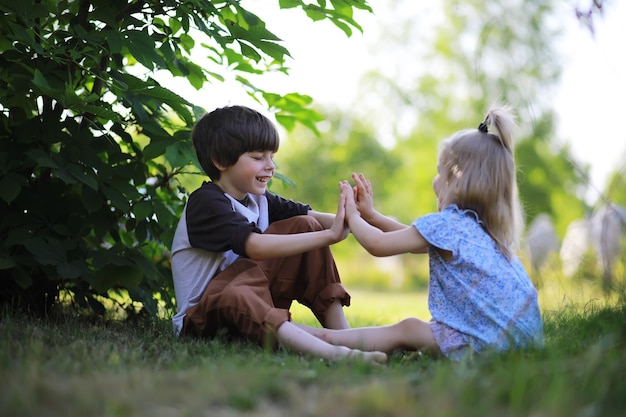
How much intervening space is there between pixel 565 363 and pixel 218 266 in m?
1.60

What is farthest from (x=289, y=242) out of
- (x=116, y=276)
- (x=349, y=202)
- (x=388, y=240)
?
(x=116, y=276)

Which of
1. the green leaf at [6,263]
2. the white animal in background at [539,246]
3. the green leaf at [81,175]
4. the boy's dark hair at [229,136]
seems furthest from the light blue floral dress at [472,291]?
the green leaf at [6,263]

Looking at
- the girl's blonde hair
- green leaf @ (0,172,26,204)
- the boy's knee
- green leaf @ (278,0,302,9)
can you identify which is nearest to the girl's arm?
the girl's blonde hair

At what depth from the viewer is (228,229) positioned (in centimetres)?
283

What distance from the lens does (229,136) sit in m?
3.08

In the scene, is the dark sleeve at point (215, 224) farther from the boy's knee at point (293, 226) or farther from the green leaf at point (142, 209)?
the green leaf at point (142, 209)

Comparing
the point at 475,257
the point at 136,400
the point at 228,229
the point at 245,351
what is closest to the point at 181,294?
the point at 228,229

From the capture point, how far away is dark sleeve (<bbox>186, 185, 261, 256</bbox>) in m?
2.80

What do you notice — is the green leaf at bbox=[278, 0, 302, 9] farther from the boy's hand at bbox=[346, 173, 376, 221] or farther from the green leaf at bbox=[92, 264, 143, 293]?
the green leaf at bbox=[92, 264, 143, 293]

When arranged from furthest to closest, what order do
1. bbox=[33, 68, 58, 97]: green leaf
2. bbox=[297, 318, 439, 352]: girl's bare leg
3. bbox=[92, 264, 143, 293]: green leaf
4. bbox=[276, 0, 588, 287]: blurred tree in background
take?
1. bbox=[276, 0, 588, 287]: blurred tree in background
2. bbox=[92, 264, 143, 293]: green leaf
3. bbox=[297, 318, 439, 352]: girl's bare leg
4. bbox=[33, 68, 58, 97]: green leaf

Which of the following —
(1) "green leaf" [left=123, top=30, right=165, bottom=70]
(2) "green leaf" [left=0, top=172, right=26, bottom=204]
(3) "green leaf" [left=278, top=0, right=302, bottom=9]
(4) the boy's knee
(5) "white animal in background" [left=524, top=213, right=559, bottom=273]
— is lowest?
(5) "white animal in background" [left=524, top=213, right=559, bottom=273]

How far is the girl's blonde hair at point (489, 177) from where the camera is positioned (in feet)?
8.73

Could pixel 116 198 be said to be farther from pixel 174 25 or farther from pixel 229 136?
pixel 174 25

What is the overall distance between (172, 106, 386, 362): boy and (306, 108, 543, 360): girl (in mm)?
244
